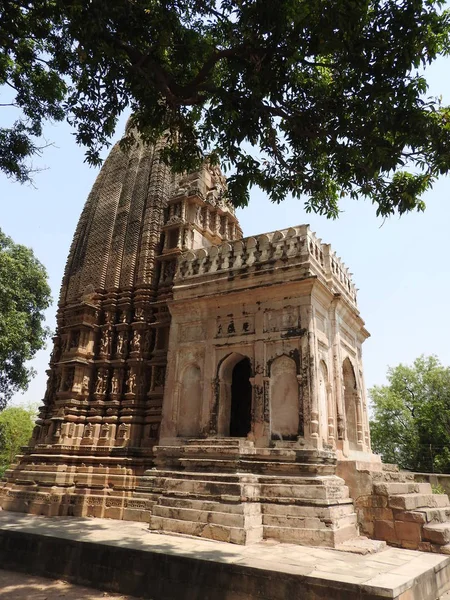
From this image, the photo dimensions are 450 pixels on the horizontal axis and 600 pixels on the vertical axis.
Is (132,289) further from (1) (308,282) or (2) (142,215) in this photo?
(1) (308,282)

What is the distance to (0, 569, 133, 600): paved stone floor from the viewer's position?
602cm

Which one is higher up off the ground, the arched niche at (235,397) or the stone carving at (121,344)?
the stone carving at (121,344)

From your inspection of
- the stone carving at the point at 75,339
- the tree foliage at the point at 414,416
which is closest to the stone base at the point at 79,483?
the stone carving at the point at 75,339

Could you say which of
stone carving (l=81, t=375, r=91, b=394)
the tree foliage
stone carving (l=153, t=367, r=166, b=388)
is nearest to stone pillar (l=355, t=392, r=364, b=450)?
stone carving (l=153, t=367, r=166, b=388)

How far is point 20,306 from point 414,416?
83.5 feet

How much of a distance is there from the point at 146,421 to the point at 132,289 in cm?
413

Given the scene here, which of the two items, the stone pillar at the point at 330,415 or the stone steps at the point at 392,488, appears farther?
the stone pillar at the point at 330,415

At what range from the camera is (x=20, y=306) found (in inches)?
800

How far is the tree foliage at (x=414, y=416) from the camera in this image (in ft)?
87.8

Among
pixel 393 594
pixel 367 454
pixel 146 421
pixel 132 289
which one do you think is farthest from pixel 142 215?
pixel 393 594

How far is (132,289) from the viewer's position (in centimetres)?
1393

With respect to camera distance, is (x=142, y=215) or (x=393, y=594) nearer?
(x=393, y=594)

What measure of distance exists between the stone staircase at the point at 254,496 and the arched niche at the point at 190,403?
1.17 m

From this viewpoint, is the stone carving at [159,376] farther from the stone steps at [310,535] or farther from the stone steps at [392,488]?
the stone steps at [392,488]
